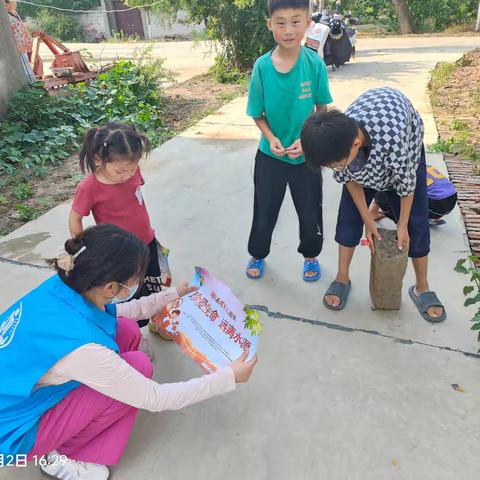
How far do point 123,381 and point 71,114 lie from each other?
4.36 metres

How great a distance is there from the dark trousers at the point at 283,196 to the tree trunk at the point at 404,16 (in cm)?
1379

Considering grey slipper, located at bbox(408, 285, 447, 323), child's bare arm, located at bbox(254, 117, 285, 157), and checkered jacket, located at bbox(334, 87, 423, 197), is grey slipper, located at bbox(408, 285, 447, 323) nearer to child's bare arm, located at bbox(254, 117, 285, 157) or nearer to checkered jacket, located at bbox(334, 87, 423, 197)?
checkered jacket, located at bbox(334, 87, 423, 197)

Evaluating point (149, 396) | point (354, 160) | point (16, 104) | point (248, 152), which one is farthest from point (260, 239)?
point (16, 104)

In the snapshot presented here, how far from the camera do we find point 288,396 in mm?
1776

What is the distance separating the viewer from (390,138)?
173 cm

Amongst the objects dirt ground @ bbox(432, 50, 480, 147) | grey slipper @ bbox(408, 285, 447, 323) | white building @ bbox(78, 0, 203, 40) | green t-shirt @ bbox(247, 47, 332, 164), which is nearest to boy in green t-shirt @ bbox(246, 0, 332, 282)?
green t-shirt @ bbox(247, 47, 332, 164)

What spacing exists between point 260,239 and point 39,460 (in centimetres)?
140

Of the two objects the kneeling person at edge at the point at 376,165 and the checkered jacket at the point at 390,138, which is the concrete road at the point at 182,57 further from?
the checkered jacket at the point at 390,138

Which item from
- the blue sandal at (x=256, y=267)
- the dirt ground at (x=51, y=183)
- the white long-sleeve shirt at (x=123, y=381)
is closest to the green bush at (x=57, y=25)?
the dirt ground at (x=51, y=183)

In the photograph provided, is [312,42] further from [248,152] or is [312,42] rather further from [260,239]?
[260,239]

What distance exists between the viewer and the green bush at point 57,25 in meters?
22.3

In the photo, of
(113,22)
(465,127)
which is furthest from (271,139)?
(113,22)

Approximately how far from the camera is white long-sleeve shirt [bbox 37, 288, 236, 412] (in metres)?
1.25

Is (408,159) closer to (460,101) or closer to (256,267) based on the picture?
(256,267)
